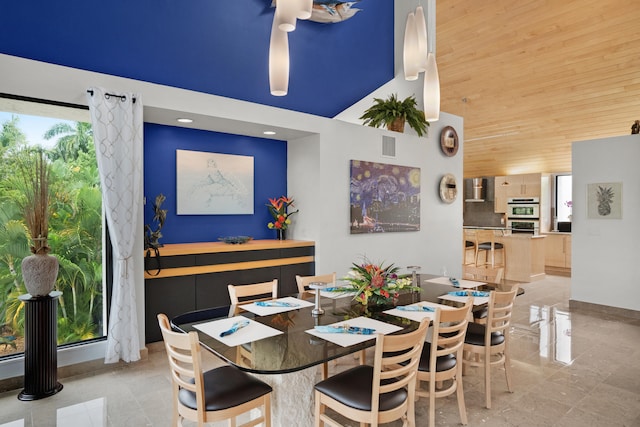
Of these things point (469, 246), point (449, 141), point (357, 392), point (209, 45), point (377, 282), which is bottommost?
point (357, 392)

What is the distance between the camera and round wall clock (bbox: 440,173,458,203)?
6512 millimetres

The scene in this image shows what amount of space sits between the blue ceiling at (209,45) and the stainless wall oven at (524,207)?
5.49 meters

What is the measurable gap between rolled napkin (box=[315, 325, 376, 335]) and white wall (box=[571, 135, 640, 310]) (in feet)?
16.5

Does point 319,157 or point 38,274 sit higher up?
point 319,157

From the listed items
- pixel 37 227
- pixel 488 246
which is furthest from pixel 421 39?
pixel 488 246

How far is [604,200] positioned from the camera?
18.5ft

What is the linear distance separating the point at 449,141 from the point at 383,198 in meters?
1.83

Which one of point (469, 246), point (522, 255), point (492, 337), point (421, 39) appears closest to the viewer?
point (421, 39)

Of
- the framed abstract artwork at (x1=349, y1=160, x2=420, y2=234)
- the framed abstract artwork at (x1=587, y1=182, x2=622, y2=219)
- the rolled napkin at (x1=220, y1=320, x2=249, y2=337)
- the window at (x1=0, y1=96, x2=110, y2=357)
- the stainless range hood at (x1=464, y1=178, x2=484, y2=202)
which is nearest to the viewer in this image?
the rolled napkin at (x1=220, y1=320, x2=249, y2=337)

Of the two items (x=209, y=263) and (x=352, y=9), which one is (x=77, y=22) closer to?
(x=209, y=263)

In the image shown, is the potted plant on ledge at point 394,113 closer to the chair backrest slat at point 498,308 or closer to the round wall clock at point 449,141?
the round wall clock at point 449,141

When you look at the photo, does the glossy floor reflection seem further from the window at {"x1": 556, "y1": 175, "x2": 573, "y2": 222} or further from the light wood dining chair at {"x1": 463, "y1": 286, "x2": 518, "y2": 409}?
the window at {"x1": 556, "y1": 175, "x2": 573, "y2": 222}

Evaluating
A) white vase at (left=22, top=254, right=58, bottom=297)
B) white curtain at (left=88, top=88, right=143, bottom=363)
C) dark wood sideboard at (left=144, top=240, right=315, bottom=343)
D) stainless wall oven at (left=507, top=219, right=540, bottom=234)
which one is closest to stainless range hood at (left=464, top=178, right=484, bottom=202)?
stainless wall oven at (left=507, top=219, right=540, bottom=234)

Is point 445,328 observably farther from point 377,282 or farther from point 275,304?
point 275,304
